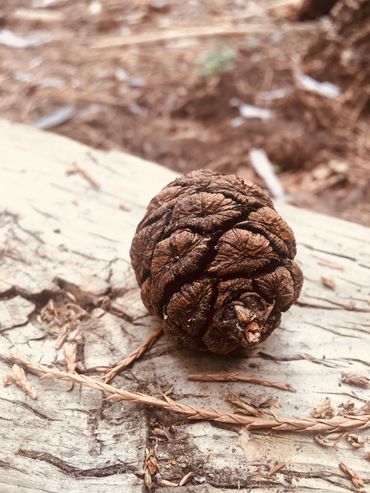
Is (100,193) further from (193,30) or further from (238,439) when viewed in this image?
(193,30)

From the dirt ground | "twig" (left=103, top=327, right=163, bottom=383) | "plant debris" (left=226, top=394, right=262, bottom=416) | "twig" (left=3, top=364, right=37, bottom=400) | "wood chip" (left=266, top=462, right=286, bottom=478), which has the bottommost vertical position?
the dirt ground

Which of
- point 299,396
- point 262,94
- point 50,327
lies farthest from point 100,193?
point 262,94

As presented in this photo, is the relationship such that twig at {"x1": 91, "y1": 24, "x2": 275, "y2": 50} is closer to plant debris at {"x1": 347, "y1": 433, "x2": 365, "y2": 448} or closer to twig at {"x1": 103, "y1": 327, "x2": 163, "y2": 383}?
twig at {"x1": 103, "y1": 327, "x2": 163, "y2": 383}

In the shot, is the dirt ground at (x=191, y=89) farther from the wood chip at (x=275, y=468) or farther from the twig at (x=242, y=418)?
the wood chip at (x=275, y=468)

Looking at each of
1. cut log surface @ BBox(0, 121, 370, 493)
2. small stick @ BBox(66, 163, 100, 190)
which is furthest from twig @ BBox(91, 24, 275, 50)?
cut log surface @ BBox(0, 121, 370, 493)

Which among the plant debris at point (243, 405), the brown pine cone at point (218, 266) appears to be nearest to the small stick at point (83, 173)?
the brown pine cone at point (218, 266)

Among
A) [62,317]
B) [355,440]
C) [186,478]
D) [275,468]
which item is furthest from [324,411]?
[62,317]

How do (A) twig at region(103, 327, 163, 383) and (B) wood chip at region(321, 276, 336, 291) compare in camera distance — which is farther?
(B) wood chip at region(321, 276, 336, 291)
